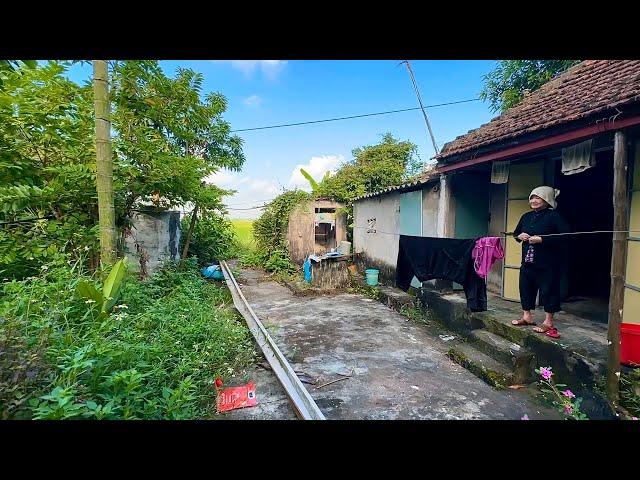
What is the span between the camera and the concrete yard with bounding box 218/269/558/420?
11.2ft

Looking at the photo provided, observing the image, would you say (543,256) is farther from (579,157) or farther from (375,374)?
(375,374)

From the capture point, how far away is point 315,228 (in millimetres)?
12398

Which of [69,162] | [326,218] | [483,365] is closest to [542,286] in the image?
[483,365]

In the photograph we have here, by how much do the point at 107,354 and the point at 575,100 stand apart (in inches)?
247

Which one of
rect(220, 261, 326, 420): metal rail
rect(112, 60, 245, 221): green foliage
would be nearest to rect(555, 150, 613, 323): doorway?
rect(220, 261, 326, 420): metal rail

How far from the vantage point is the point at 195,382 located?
3516 mm

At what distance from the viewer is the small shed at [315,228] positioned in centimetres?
1232

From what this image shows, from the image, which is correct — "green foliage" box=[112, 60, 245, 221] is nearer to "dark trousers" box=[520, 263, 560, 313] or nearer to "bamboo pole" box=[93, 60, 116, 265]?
"bamboo pole" box=[93, 60, 116, 265]
